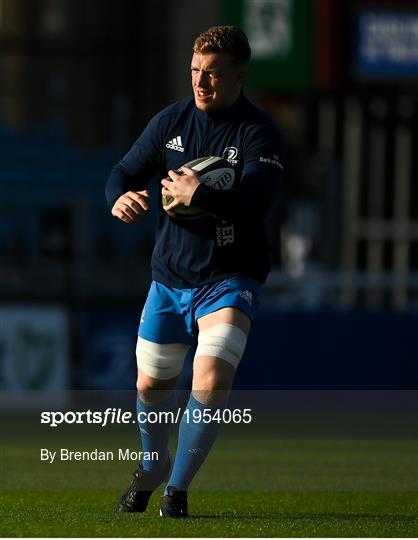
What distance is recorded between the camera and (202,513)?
8.05 m

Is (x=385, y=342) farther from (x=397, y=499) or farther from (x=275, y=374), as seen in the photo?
(x=397, y=499)

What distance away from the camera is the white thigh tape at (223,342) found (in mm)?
7555

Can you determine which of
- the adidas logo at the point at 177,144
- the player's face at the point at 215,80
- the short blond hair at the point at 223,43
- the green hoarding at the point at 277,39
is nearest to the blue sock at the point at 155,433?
the adidas logo at the point at 177,144

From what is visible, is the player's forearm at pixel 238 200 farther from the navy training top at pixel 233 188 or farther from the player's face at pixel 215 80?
the player's face at pixel 215 80

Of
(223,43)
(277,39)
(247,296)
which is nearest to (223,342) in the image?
(247,296)

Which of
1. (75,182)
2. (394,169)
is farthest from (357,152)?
(75,182)

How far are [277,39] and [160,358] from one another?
18.3 meters

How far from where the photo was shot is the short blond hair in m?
→ 7.63

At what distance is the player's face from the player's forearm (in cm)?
41

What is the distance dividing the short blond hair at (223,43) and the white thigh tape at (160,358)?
4.49 ft

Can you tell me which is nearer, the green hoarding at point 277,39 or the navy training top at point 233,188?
the navy training top at point 233,188

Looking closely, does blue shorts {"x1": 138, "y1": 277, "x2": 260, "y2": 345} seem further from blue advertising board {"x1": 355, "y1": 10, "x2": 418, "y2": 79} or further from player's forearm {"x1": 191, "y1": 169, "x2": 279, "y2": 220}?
blue advertising board {"x1": 355, "y1": 10, "x2": 418, "y2": 79}

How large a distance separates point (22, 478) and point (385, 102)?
63.0 ft

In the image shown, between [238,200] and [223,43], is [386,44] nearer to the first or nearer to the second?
[223,43]
